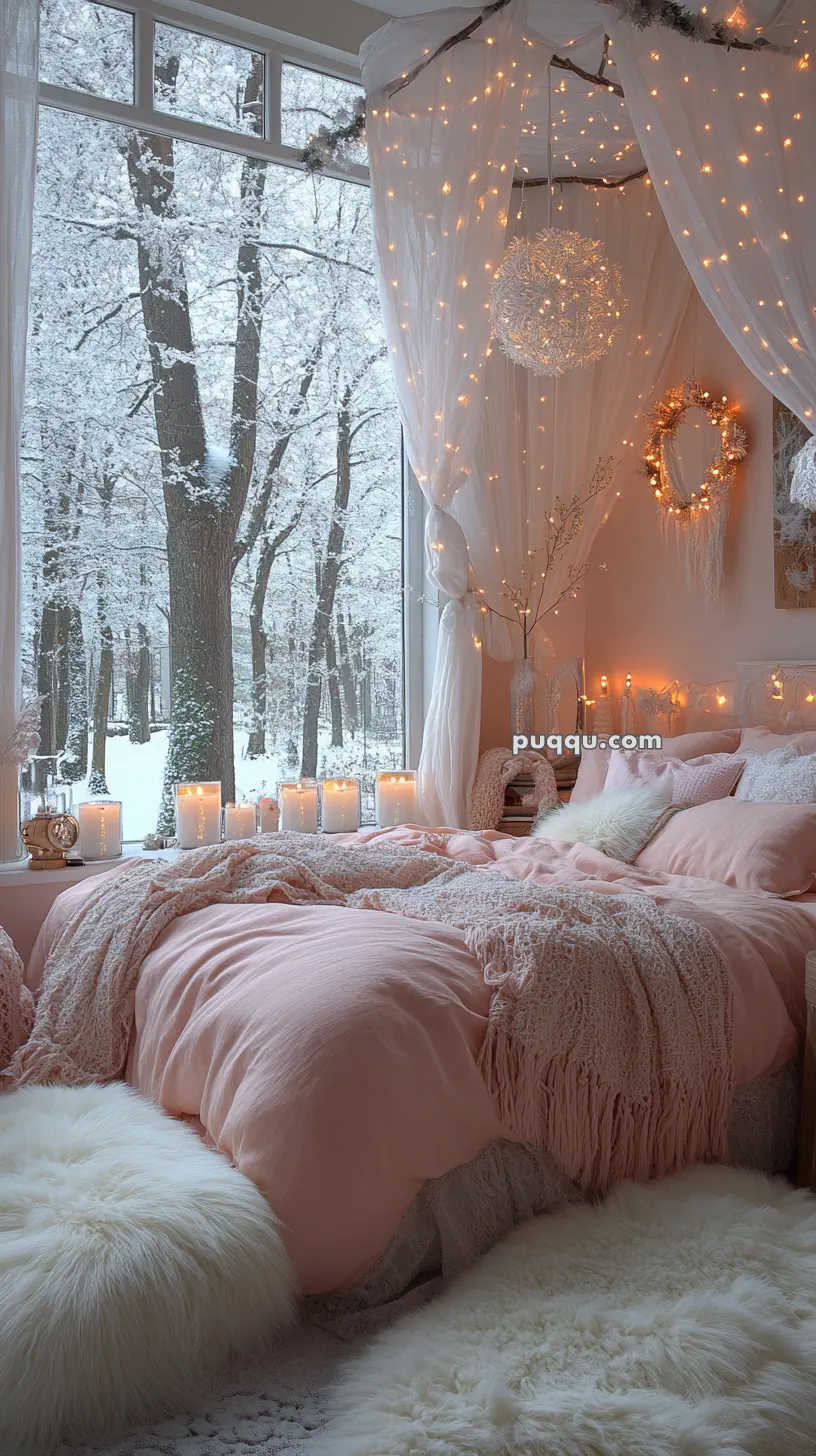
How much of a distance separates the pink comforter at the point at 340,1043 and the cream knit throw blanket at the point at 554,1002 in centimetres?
6

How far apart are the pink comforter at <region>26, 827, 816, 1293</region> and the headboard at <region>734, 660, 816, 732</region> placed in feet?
4.25

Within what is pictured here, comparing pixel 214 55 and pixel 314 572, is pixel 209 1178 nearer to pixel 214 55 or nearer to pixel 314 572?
pixel 314 572

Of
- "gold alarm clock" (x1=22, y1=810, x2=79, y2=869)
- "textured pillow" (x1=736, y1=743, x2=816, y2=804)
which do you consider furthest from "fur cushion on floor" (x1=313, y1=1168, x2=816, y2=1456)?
"gold alarm clock" (x1=22, y1=810, x2=79, y2=869)

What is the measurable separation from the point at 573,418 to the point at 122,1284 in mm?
3541

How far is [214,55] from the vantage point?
384 cm

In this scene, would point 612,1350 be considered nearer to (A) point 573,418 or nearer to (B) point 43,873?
(B) point 43,873

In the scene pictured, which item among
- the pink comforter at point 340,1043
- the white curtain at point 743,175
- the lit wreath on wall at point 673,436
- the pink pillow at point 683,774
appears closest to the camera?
the pink comforter at point 340,1043

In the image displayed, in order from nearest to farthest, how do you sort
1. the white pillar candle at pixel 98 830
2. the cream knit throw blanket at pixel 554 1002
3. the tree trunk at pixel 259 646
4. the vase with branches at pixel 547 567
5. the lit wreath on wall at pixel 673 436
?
1. the cream knit throw blanket at pixel 554 1002
2. the white pillar candle at pixel 98 830
3. the lit wreath on wall at pixel 673 436
4. the tree trunk at pixel 259 646
5. the vase with branches at pixel 547 567

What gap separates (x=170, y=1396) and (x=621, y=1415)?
0.57 metres

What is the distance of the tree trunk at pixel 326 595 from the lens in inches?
166

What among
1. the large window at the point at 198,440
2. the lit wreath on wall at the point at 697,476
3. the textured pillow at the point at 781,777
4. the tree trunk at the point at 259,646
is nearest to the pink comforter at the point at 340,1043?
the textured pillow at the point at 781,777

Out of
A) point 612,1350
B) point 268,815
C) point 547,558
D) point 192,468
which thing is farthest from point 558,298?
point 612,1350

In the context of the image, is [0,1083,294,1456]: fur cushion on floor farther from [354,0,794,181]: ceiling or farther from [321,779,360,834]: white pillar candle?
[354,0,794,181]: ceiling

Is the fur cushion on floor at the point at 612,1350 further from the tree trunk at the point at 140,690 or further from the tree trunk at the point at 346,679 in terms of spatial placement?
the tree trunk at the point at 346,679
